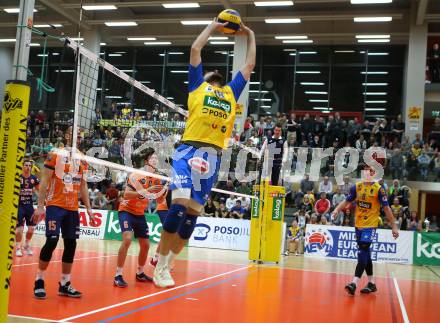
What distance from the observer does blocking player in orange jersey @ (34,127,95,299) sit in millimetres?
6062

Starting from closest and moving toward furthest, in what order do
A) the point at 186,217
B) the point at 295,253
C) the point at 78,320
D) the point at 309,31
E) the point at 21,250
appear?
the point at 78,320 < the point at 186,217 < the point at 21,250 < the point at 295,253 < the point at 309,31

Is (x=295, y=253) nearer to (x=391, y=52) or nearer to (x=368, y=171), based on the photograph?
(x=368, y=171)

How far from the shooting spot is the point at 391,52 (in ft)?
92.3

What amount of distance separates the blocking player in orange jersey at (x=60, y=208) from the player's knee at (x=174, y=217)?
1803mm

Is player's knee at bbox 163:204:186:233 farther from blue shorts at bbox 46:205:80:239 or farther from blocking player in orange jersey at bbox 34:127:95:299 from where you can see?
blue shorts at bbox 46:205:80:239

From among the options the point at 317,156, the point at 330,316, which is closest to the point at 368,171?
the point at 330,316

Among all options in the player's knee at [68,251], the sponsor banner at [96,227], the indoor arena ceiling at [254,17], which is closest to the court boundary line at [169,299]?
the player's knee at [68,251]

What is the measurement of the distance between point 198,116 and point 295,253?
13072 mm

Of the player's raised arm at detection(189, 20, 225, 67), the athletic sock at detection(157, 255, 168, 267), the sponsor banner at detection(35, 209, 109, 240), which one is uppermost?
the player's raised arm at detection(189, 20, 225, 67)

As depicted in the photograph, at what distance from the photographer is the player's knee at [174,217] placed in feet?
15.6

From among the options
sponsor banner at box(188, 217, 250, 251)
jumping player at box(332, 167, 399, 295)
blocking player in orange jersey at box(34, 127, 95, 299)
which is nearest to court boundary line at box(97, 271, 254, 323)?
blocking player in orange jersey at box(34, 127, 95, 299)

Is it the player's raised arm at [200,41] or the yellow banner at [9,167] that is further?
the player's raised arm at [200,41]

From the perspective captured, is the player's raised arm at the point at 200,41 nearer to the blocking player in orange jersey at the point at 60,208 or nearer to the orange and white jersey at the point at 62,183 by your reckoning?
the blocking player in orange jersey at the point at 60,208

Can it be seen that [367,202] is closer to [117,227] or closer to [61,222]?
[61,222]
